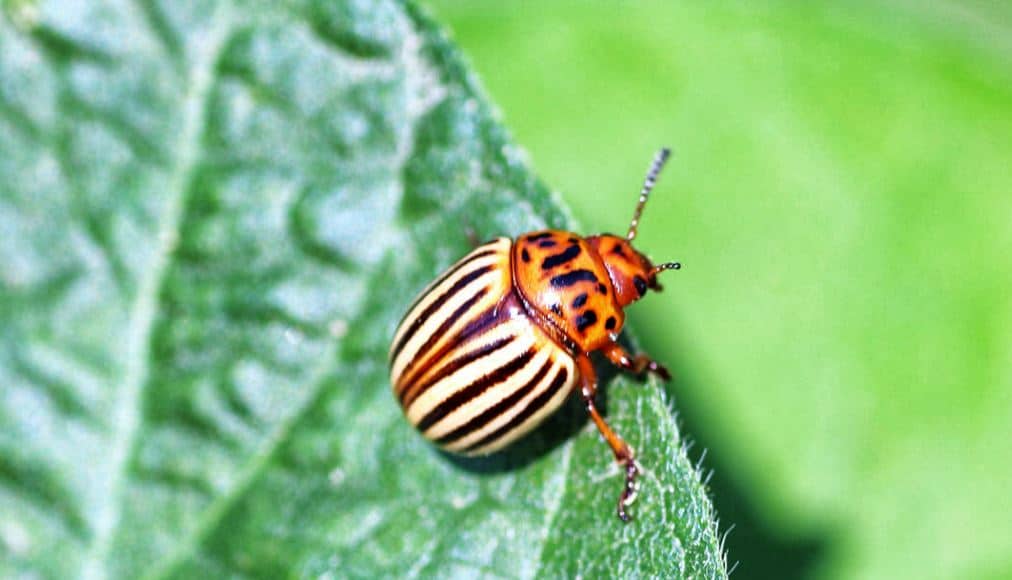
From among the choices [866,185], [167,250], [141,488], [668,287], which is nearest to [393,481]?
[141,488]

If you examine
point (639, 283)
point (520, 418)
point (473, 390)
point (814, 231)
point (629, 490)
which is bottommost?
point (629, 490)

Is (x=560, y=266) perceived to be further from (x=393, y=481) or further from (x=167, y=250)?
(x=167, y=250)

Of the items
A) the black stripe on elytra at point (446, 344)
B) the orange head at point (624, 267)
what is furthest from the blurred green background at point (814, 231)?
the black stripe on elytra at point (446, 344)

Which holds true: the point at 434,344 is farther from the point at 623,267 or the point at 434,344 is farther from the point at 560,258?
the point at 623,267

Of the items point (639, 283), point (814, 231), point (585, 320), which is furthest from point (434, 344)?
point (814, 231)

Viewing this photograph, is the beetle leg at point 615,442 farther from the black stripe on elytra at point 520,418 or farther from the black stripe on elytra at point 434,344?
the black stripe on elytra at point 434,344

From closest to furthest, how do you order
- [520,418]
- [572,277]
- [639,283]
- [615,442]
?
[615,442] → [520,418] → [572,277] → [639,283]

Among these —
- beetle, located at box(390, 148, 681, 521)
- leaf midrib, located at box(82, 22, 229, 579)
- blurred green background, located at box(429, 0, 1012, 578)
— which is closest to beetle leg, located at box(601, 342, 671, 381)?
beetle, located at box(390, 148, 681, 521)
